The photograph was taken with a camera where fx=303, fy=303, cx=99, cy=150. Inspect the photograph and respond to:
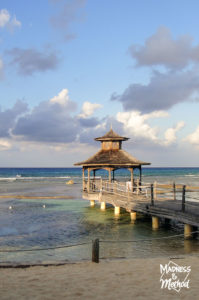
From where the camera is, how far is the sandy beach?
22.8 feet

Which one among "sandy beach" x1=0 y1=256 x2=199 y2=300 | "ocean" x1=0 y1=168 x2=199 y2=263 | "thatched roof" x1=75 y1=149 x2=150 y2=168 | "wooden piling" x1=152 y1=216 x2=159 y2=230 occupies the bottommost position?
"ocean" x1=0 y1=168 x2=199 y2=263

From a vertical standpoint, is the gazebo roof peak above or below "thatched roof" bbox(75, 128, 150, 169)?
above

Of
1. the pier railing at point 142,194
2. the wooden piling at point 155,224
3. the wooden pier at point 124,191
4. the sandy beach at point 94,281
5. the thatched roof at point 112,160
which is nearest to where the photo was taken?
the sandy beach at point 94,281

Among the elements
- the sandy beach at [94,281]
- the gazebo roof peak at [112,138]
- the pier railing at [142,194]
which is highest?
the gazebo roof peak at [112,138]

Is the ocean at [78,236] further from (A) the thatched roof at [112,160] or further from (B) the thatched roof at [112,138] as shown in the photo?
(B) the thatched roof at [112,138]

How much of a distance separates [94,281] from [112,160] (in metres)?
16.9

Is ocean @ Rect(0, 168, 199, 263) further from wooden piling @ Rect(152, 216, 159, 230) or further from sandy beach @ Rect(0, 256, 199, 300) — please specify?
sandy beach @ Rect(0, 256, 199, 300)

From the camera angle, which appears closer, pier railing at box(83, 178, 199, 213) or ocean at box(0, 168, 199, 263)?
ocean at box(0, 168, 199, 263)

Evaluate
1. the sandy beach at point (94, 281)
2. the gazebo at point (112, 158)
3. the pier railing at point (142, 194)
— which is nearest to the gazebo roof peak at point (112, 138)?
the gazebo at point (112, 158)

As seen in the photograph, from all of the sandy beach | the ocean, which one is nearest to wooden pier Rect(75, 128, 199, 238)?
the ocean

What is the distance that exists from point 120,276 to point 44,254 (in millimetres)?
5233

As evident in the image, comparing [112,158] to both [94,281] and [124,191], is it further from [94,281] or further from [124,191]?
[94,281]

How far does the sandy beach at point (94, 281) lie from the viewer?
6953 mm

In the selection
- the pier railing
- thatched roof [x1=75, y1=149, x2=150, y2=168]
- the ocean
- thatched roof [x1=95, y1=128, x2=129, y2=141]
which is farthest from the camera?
thatched roof [x1=95, y1=128, x2=129, y2=141]
